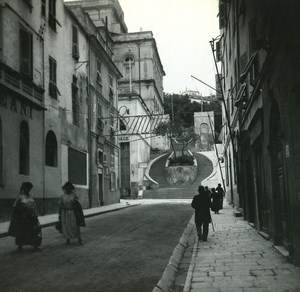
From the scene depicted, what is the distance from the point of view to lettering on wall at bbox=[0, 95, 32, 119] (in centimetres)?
1599

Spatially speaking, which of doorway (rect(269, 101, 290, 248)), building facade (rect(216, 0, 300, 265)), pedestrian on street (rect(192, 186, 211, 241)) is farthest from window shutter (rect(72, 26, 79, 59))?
doorway (rect(269, 101, 290, 248))

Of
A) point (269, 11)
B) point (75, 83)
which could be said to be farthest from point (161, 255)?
point (75, 83)

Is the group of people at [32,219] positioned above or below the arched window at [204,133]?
below

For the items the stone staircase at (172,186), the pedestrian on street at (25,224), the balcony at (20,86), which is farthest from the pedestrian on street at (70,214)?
the stone staircase at (172,186)

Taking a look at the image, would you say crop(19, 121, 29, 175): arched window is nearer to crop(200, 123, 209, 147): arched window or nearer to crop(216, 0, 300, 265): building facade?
crop(216, 0, 300, 265): building facade

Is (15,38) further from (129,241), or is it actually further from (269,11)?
(269,11)

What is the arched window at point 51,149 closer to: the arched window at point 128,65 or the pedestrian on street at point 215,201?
the pedestrian on street at point 215,201

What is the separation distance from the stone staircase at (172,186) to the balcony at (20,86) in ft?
78.6

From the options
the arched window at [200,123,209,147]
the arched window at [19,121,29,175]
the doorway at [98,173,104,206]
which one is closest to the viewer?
the arched window at [19,121,29,175]

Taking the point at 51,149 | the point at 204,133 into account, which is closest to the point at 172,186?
the point at 51,149

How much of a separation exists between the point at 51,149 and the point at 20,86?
4.78 metres

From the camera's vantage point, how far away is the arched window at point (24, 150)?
17.6m

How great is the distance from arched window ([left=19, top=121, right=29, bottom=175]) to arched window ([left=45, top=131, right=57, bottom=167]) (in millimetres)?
2491

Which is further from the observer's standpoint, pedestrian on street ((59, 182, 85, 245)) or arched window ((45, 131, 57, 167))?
arched window ((45, 131, 57, 167))
